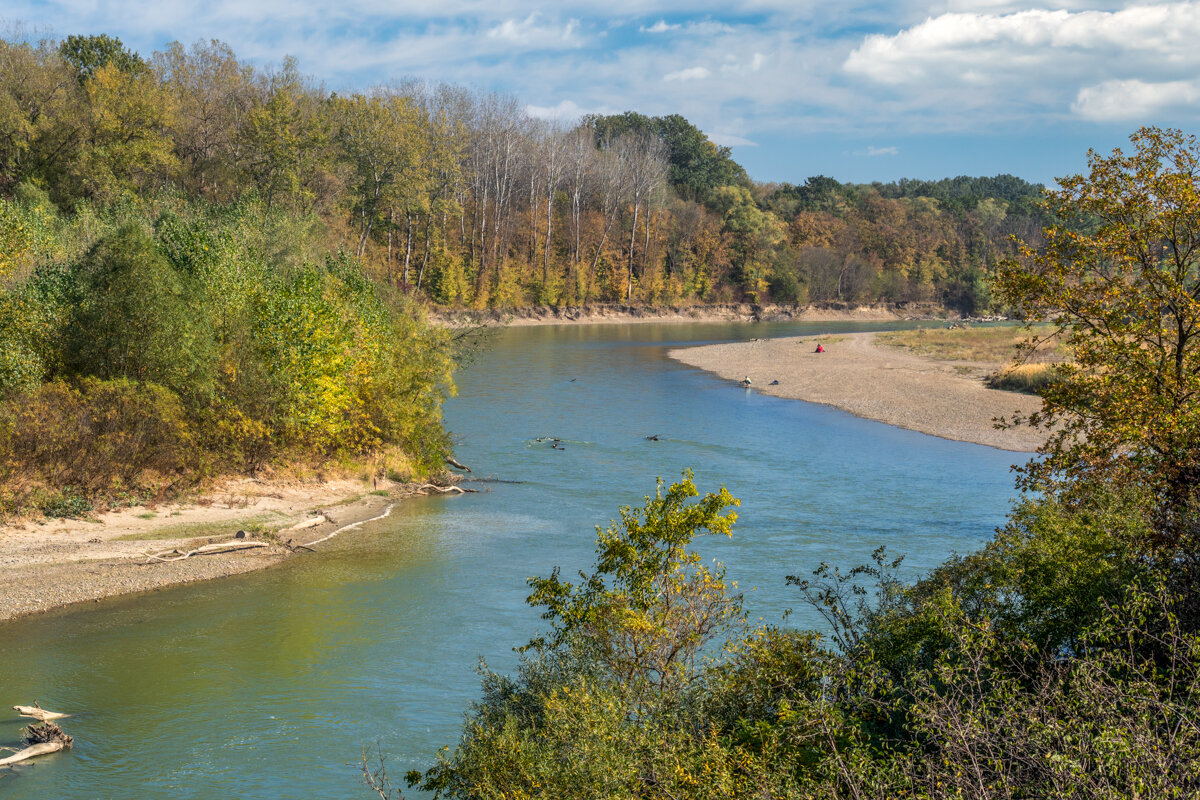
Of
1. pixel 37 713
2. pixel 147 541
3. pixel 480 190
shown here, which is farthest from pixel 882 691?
pixel 480 190

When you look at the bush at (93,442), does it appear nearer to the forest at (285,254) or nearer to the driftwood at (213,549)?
the forest at (285,254)

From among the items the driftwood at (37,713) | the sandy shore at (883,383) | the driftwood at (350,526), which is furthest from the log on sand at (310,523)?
the sandy shore at (883,383)

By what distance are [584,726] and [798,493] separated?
2534cm

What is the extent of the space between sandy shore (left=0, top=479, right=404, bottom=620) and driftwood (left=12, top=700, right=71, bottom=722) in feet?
17.5

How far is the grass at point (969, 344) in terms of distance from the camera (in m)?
75.9

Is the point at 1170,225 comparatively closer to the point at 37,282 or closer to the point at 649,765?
the point at 649,765

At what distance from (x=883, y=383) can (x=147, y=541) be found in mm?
50688

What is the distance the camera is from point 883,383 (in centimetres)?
6481

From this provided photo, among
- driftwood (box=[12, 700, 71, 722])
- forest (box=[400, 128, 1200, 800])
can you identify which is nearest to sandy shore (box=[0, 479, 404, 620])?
driftwood (box=[12, 700, 71, 722])

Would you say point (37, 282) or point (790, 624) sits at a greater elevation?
point (37, 282)

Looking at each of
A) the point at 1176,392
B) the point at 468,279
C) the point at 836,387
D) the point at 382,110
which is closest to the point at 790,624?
the point at 1176,392

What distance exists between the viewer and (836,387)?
6419cm

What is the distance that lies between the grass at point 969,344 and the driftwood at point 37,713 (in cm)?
6554

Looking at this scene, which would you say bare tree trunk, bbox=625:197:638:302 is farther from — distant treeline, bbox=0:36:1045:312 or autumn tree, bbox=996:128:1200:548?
autumn tree, bbox=996:128:1200:548
